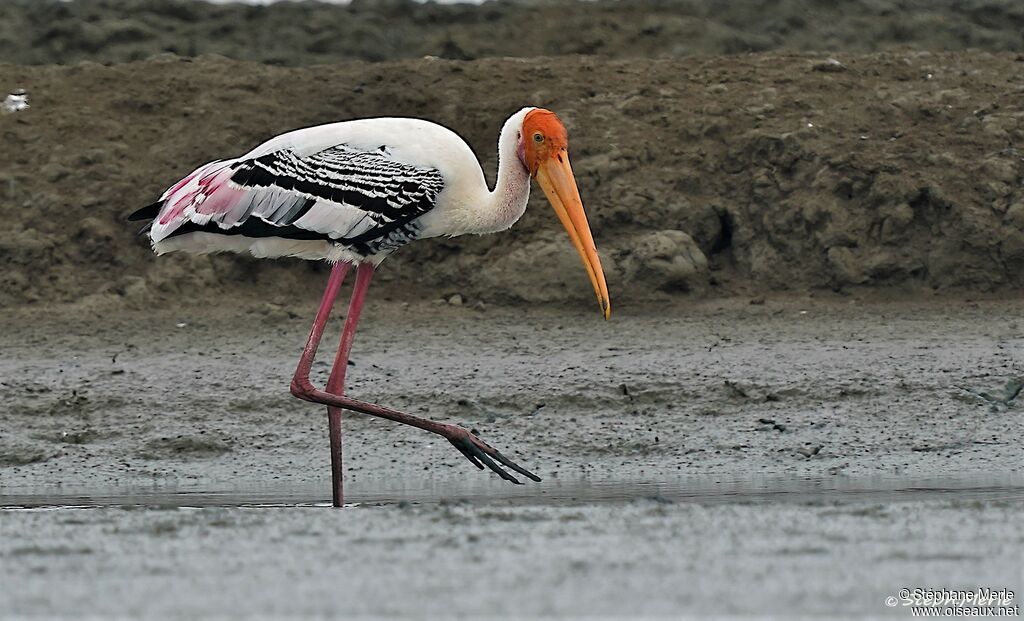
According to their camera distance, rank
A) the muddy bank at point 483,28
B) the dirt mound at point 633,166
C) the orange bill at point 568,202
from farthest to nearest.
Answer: the muddy bank at point 483,28 < the dirt mound at point 633,166 < the orange bill at point 568,202

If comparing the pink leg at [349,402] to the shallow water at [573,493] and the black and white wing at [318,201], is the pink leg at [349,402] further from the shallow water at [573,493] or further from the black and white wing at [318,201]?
the black and white wing at [318,201]

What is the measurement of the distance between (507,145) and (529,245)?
289cm

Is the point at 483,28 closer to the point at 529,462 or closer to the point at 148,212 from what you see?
the point at 529,462

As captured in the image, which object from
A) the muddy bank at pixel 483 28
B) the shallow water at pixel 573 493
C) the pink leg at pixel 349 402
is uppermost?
the muddy bank at pixel 483 28

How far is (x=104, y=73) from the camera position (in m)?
13.6

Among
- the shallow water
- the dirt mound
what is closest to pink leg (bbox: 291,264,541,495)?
the shallow water

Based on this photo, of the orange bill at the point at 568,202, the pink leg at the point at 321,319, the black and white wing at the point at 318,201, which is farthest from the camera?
the orange bill at the point at 568,202

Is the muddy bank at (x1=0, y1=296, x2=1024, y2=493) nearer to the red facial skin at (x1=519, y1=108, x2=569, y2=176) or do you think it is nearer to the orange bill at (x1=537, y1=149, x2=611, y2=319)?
the orange bill at (x1=537, y1=149, x2=611, y2=319)

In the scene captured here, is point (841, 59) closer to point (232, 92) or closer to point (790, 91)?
point (790, 91)

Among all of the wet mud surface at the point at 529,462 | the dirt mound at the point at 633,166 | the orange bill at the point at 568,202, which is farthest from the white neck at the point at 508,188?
the dirt mound at the point at 633,166

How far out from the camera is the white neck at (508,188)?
865cm

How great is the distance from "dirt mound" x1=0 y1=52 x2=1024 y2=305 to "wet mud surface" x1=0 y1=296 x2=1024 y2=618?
294 mm

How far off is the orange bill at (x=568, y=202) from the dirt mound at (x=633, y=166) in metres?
2.52

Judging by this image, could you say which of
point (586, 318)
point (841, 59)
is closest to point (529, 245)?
point (586, 318)
